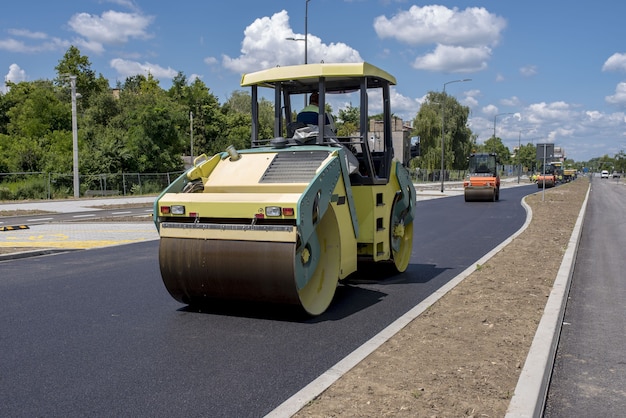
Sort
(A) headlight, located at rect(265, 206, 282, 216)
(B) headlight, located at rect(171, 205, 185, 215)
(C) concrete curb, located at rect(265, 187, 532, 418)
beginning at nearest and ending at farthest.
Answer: (C) concrete curb, located at rect(265, 187, 532, 418)
(A) headlight, located at rect(265, 206, 282, 216)
(B) headlight, located at rect(171, 205, 185, 215)

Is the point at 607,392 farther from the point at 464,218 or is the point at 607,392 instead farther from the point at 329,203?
the point at 464,218

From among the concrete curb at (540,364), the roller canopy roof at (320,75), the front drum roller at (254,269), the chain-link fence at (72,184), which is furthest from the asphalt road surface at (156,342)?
the chain-link fence at (72,184)

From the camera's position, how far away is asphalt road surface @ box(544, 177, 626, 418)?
4227 millimetres

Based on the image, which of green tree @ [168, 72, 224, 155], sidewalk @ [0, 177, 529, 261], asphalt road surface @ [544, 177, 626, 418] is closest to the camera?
asphalt road surface @ [544, 177, 626, 418]

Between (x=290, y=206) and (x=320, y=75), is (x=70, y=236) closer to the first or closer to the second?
(x=320, y=75)

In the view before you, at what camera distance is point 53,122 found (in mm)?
54656

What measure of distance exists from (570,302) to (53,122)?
5490cm

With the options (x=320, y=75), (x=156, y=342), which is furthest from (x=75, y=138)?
(x=156, y=342)

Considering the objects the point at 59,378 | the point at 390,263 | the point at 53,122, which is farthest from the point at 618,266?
the point at 53,122

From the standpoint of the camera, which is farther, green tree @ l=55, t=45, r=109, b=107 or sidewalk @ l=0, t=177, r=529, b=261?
green tree @ l=55, t=45, r=109, b=107

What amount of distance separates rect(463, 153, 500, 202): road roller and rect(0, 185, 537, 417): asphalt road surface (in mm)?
21890

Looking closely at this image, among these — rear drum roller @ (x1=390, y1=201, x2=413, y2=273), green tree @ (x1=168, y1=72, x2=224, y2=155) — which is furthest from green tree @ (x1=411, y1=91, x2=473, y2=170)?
rear drum roller @ (x1=390, y1=201, x2=413, y2=273)

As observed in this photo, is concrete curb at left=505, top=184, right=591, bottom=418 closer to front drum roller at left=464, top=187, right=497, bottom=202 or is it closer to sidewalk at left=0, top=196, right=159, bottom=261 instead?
sidewalk at left=0, top=196, right=159, bottom=261

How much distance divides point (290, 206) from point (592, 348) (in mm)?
3045
